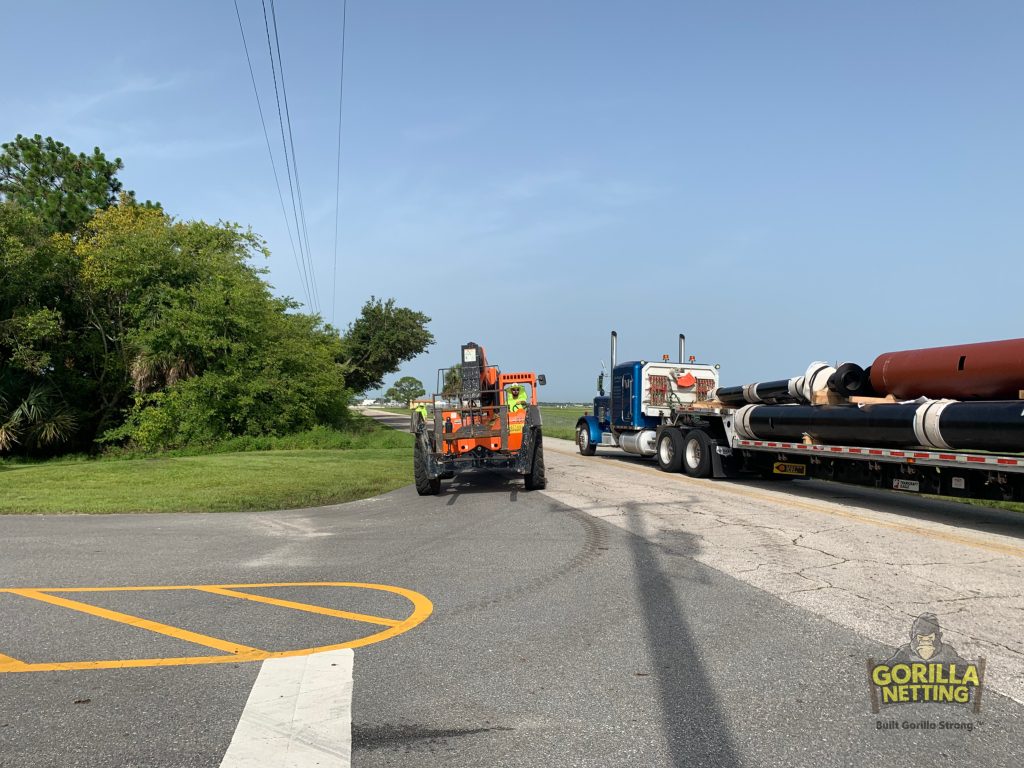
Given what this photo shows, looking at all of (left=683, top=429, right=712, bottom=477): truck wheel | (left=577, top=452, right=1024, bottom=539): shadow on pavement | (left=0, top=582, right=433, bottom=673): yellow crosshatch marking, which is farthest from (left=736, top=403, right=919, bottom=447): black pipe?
(left=0, top=582, right=433, bottom=673): yellow crosshatch marking

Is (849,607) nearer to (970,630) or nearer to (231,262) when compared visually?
(970,630)

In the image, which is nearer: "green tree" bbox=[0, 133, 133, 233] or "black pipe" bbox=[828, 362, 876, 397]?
"black pipe" bbox=[828, 362, 876, 397]

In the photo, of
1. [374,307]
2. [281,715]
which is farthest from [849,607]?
[374,307]

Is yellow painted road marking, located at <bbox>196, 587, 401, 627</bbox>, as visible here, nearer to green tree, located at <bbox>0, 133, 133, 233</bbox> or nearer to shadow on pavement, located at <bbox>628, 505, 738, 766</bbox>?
shadow on pavement, located at <bbox>628, 505, 738, 766</bbox>

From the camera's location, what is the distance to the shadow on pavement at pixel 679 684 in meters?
3.39

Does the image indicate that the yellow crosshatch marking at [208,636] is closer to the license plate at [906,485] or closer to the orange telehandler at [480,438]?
the orange telehandler at [480,438]

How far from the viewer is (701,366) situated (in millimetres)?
20438

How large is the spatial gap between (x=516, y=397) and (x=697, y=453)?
4776mm

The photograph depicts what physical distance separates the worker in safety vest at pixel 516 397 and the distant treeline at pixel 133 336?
1606 centimetres

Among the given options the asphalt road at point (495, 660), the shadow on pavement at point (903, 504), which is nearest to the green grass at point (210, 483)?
the asphalt road at point (495, 660)

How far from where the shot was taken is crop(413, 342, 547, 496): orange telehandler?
1307 centimetres

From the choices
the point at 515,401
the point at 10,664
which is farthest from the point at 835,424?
the point at 10,664

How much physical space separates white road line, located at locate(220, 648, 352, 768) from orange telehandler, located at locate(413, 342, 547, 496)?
8.38m

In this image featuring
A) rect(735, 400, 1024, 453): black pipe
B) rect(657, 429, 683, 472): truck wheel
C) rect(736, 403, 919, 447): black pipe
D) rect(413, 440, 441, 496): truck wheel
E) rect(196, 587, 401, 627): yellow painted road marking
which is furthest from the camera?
rect(657, 429, 683, 472): truck wheel
